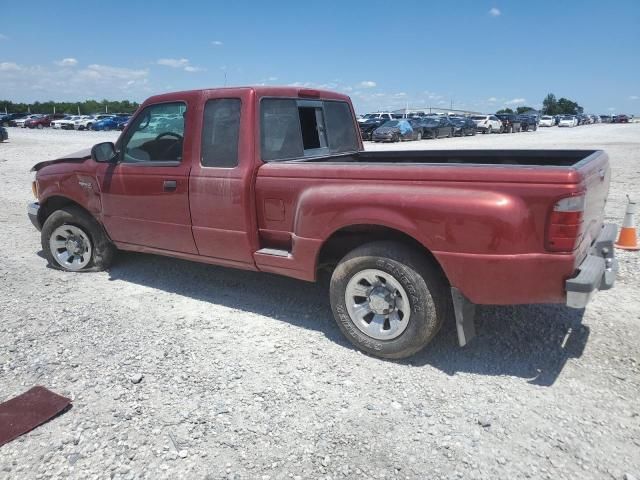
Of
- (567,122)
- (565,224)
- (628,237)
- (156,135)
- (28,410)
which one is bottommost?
(28,410)

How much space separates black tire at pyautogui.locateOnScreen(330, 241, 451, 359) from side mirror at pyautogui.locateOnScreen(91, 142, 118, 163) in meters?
2.70

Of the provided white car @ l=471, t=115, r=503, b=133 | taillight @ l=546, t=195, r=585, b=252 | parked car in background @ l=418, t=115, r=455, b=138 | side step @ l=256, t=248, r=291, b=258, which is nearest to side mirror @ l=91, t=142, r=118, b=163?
side step @ l=256, t=248, r=291, b=258

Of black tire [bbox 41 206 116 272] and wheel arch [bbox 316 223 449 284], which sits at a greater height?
wheel arch [bbox 316 223 449 284]

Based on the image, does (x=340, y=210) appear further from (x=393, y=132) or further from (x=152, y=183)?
(x=393, y=132)

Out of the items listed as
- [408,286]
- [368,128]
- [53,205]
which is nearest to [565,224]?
[408,286]

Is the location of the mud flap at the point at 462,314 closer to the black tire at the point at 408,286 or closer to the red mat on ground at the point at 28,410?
the black tire at the point at 408,286

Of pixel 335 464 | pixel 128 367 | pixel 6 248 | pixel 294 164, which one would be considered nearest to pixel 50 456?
pixel 128 367

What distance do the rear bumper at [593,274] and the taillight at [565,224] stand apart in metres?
0.19

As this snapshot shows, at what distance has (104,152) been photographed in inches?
186

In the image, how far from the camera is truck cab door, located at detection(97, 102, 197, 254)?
4.36 metres

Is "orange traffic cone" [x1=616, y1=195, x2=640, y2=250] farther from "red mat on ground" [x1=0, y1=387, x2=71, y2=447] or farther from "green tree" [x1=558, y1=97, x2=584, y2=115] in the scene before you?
"green tree" [x1=558, y1=97, x2=584, y2=115]

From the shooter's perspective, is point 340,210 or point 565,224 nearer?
point 565,224

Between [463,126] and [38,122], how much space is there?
41947 millimetres

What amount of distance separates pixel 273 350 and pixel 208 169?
1.61 meters
